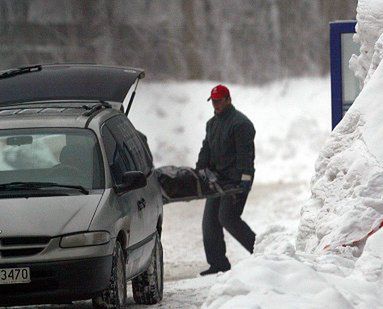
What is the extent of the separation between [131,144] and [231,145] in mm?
2917

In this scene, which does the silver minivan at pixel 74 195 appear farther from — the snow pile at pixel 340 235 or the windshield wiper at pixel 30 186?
the snow pile at pixel 340 235

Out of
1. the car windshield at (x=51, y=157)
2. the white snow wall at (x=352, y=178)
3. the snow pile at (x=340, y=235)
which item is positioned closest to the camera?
the snow pile at (x=340, y=235)

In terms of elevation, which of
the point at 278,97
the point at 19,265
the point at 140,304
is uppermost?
the point at 19,265

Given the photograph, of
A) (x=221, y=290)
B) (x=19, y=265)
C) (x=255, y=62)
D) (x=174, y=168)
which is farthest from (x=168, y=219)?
(x=255, y=62)

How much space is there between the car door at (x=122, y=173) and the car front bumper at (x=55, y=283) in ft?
2.44

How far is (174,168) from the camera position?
14.8m

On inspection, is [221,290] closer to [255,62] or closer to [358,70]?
[358,70]

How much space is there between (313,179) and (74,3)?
104 ft

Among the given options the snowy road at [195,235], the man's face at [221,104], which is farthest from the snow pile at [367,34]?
the man's face at [221,104]

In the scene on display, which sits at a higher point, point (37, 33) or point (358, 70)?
point (358, 70)

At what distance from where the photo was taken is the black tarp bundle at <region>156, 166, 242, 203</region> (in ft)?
47.4

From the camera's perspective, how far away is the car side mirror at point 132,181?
34.5 ft

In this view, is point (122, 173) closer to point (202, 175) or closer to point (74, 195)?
point (74, 195)

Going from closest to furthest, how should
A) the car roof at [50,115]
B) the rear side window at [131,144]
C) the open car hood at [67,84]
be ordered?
the car roof at [50,115], the rear side window at [131,144], the open car hood at [67,84]
